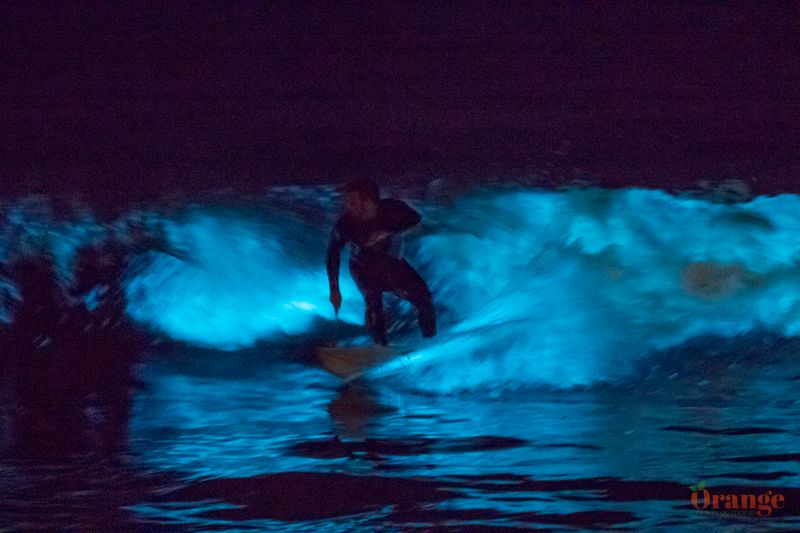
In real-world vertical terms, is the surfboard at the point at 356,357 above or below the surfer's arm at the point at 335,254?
below

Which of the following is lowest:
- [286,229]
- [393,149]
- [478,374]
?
[478,374]

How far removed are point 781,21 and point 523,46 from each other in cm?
42

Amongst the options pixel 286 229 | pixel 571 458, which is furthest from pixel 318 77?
pixel 571 458

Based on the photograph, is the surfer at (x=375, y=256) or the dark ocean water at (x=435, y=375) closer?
the dark ocean water at (x=435, y=375)

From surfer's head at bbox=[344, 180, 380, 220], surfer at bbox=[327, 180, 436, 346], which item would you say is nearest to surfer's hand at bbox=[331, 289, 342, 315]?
surfer at bbox=[327, 180, 436, 346]

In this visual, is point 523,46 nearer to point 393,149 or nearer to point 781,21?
point 393,149

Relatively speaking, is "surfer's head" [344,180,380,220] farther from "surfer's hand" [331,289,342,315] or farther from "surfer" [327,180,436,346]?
"surfer's hand" [331,289,342,315]

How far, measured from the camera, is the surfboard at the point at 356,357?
4.57ft

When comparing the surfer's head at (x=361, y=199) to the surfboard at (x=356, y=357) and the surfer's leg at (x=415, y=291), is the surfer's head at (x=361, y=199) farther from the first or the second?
the surfboard at (x=356, y=357)

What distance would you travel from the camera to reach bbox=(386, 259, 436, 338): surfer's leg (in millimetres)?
1413

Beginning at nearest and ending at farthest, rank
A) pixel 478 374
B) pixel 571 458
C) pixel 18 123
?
pixel 571 458, pixel 478 374, pixel 18 123

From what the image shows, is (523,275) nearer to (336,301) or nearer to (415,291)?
(415,291)

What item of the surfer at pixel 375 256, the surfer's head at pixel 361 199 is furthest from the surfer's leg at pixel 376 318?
the surfer's head at pixel 361 199

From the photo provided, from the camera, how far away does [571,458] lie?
1.12 m
